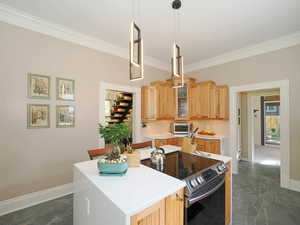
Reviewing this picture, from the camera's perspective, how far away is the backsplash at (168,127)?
12.4 feet

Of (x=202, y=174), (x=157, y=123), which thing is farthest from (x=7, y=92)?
(x=157, y=123)

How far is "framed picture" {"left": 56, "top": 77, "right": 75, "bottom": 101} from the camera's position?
247cm

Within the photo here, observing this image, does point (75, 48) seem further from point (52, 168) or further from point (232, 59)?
point (232, 59)

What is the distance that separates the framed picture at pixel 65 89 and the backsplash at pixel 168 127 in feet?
6.50

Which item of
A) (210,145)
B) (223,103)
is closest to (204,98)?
(223,103)

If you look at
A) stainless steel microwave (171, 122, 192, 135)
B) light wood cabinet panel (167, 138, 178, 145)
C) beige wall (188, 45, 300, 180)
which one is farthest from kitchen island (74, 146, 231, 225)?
beige wall (188, 45, 300, 180)

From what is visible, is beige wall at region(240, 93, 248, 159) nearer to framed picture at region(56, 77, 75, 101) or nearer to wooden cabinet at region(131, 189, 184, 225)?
wooden cabinet at region(131, 189, 184, 225)

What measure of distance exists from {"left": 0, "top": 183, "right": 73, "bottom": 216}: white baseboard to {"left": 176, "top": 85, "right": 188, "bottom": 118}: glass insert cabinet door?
310 cm

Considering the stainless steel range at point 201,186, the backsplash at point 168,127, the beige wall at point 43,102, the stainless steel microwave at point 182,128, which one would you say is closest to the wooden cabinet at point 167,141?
the stainless steel microwave at point 182,128

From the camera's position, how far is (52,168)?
2.39m

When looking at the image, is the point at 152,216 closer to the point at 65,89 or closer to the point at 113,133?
the point at 113,133

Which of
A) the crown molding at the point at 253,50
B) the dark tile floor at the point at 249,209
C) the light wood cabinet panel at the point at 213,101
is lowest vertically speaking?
the dark tile floor at the point at 249,209

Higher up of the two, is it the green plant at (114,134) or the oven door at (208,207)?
the green plant at (114,134)

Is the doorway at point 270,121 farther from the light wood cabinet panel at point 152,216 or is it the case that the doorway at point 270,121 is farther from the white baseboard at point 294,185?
the light wood cabinet panel at point 152,216
